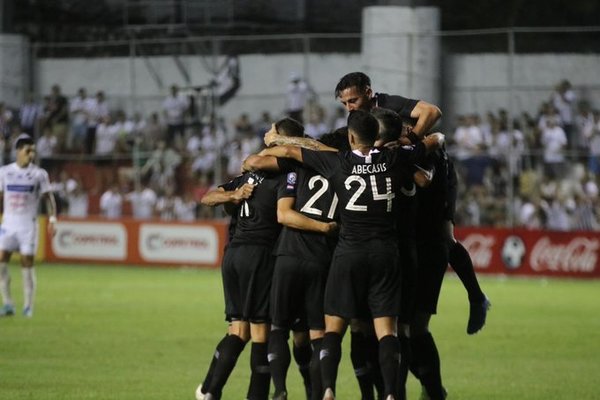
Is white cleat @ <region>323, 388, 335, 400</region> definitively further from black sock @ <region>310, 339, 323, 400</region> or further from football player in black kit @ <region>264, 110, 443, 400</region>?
black sock @ <region>310, 339, 323, 400</region>

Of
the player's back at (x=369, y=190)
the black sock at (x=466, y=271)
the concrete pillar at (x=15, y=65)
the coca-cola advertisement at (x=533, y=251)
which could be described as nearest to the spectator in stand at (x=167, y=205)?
the concrete pillar at (x=15, y=65)

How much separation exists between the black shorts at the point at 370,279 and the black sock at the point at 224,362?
4.13 ft

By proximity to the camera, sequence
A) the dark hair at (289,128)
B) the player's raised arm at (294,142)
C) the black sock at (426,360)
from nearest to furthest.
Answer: the player's raised arm at (294,142) < the dark hair at (289,128) < the black sock at (426,360)

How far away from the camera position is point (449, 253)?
12188 millimetres

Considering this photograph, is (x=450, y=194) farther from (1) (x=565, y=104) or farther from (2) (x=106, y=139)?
(2) (x=106, y=139)

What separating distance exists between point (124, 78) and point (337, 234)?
2456cm

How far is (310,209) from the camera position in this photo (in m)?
11.1

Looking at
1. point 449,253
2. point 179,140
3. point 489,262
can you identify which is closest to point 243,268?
point 449,253

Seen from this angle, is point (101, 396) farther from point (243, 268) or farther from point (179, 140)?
point (179, 140)

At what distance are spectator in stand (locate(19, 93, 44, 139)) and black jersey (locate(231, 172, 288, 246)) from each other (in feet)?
76.0

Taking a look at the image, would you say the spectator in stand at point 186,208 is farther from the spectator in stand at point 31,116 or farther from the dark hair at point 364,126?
the dark hair at point 364,126

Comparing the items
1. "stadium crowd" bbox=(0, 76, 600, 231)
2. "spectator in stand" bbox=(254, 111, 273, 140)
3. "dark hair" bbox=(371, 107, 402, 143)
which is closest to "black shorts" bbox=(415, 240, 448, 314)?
"dark hair" bbox=(371, 107, 402, 143)

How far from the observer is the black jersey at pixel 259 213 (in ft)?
37.9

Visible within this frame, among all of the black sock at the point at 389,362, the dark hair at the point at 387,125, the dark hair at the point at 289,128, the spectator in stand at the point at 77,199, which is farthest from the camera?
the spectator in stand at the point at 77,199
